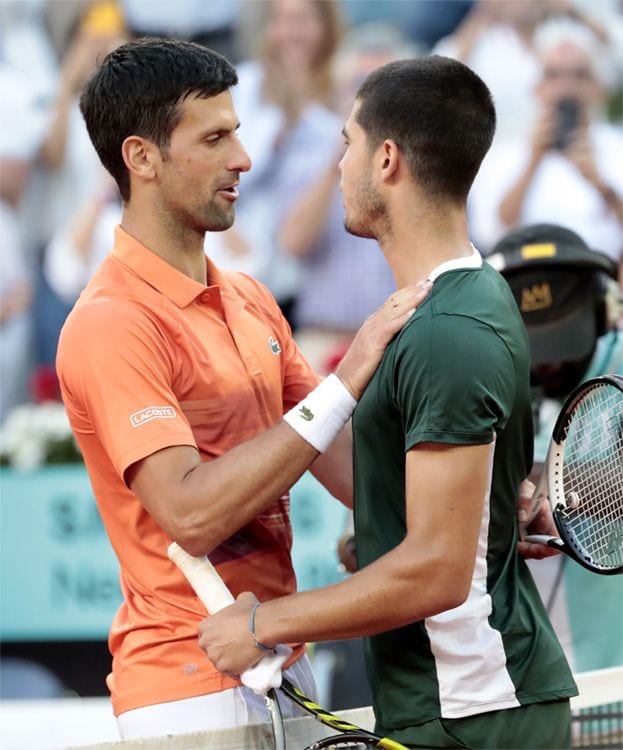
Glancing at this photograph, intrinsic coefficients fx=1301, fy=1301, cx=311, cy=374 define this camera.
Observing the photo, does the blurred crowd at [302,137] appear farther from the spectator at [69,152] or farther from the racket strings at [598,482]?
the racket strings at [598,482]

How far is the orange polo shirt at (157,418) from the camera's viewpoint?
2592 mm

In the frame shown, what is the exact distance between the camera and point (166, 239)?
291cm

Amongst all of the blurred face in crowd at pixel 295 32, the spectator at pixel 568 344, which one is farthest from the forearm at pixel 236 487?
the blurred face in crowd at pixel 295 32

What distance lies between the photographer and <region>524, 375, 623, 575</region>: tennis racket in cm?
265

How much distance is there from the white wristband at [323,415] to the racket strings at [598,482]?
545 millimetres

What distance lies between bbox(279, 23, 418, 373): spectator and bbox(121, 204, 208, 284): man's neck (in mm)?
4057

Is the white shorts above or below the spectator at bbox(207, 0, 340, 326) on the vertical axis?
below

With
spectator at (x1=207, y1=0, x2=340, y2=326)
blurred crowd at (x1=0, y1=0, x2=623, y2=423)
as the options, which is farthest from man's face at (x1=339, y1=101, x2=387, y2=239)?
spectator at (x1=207, y1=0, x2=340, y2=326)

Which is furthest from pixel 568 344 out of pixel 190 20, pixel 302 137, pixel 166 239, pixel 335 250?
pixel 190 20

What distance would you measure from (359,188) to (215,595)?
2.77 ft

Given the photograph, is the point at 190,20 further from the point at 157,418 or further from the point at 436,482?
the point at 436,482

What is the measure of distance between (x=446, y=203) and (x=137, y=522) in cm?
→ 91

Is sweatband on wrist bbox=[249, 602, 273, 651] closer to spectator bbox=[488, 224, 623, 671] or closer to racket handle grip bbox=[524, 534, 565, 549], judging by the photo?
racket handle grip bbox=[524, 534, 565, 549]

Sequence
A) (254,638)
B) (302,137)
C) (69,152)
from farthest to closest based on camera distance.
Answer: (69,152)
(302,137)
(254,638)
